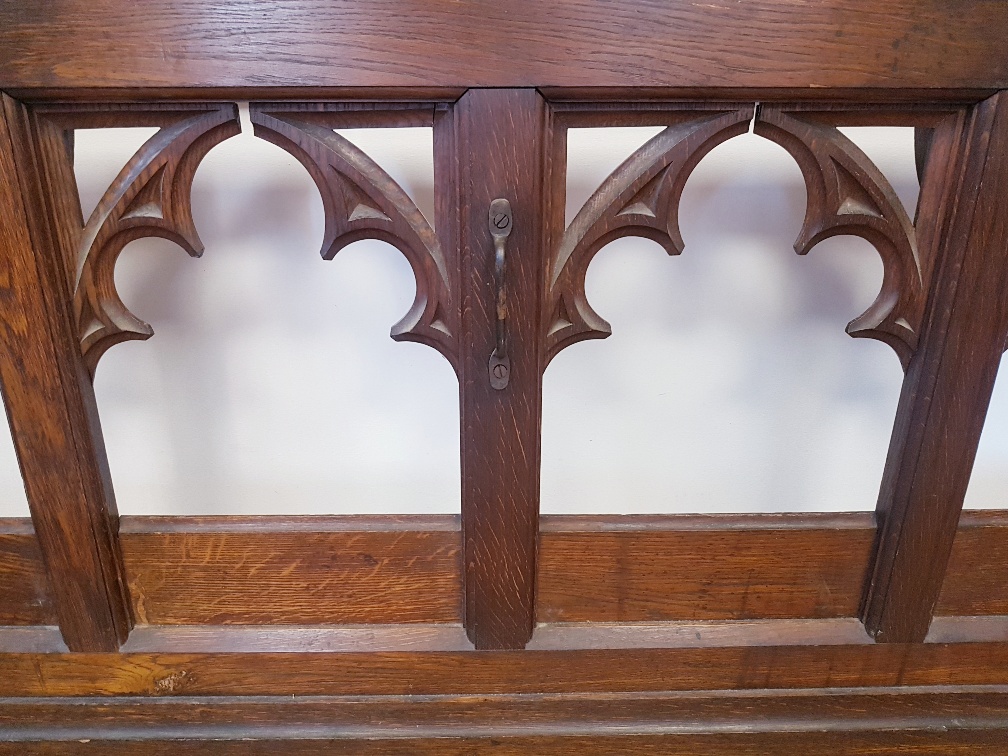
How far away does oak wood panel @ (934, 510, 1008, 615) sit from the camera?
77cm

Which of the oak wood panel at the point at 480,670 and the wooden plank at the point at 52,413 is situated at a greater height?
the wooden plank at the point at 52,413

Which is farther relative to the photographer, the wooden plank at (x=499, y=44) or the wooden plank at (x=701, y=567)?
the wooden plank at (x=701, y=567)

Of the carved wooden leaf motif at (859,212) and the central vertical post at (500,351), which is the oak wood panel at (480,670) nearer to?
the central vertical post at (500,351)

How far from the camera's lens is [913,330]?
0.67 meters

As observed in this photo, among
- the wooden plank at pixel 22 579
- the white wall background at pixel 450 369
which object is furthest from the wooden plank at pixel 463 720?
the white wall background at pixel 450 369

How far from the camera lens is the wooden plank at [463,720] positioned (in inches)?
31.4

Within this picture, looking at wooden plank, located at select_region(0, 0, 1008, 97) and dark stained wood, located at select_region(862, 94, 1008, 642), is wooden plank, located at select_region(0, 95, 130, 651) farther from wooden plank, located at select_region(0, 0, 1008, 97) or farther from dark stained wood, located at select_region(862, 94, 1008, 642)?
dark stained wood, located at select_region(862, 94, 1008, 642)

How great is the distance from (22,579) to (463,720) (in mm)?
485

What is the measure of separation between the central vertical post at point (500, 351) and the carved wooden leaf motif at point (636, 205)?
0.08 feet

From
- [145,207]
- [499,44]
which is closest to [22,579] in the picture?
[145,207]

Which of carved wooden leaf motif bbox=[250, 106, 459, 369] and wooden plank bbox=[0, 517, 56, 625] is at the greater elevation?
carved wooden leaf motif bbox=[250, 106, 459, 369]

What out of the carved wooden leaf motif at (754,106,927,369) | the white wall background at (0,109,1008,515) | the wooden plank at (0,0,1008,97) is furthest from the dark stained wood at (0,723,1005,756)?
the wooden plank at (0,0,1008,97)

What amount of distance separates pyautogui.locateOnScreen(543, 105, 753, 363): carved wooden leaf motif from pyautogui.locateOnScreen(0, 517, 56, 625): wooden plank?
571 mm

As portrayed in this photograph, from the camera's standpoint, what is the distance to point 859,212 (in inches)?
25.3
